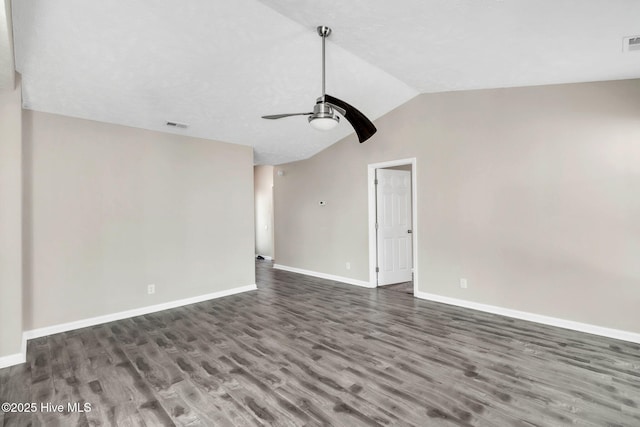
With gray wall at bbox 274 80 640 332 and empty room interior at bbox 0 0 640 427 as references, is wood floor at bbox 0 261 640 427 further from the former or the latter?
gray wall at bbox 274 80 640 332

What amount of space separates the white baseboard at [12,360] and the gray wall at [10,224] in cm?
3

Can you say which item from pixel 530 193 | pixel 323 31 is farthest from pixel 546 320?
pixel 323 31

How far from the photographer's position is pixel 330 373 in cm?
260

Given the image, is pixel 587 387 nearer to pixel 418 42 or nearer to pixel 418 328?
pixel 418 328

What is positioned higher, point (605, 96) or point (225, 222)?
point (605, 96)

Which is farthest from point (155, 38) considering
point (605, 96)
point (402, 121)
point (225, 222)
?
point (605, 96)

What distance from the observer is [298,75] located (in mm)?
3627

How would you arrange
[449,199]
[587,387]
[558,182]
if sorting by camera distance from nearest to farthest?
[587,387]
[558,182]
[449,199]

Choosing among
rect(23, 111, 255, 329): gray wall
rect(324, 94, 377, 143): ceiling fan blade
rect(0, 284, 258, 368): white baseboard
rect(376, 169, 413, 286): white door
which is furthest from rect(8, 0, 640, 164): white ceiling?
rect(0, 284, 258, 368): white baseboard

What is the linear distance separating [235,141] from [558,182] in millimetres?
4623

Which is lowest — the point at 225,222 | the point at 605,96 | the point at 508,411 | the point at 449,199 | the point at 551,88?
the point at 508,411

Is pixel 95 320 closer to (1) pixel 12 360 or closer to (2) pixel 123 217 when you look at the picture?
(1) pixel 12 360

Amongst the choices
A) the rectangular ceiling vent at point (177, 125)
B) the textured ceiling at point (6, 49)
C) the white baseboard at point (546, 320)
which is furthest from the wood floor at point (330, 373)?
the rectangular ceiling vent at point (177, 125)

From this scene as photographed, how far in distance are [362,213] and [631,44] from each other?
3801mm
